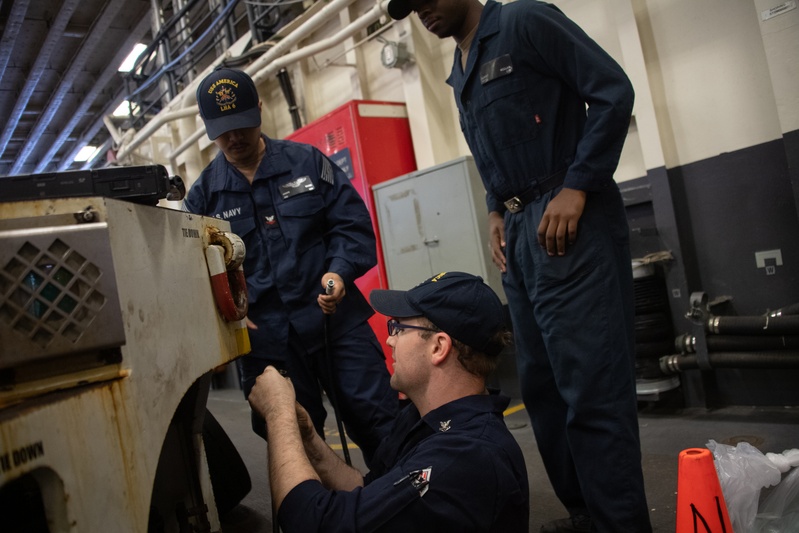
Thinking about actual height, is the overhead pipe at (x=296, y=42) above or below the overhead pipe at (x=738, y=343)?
above

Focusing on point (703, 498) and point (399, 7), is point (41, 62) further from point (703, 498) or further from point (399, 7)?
point (703, 498)

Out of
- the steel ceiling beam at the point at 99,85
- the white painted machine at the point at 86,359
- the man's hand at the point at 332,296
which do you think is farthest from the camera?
the steel ceiling beam at the point at 99,85

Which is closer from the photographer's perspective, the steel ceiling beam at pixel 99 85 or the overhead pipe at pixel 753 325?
the overhead pipe at pixel 753 325

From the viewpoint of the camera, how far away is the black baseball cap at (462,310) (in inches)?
51.0

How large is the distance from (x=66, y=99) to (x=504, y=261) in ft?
27.0

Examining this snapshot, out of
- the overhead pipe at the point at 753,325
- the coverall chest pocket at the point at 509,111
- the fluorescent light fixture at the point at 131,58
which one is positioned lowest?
the overhead pipe at the point at 753,325

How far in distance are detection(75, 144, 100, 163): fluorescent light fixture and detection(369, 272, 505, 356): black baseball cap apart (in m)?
10.3

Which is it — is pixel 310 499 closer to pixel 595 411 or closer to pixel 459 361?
pixel 459 361

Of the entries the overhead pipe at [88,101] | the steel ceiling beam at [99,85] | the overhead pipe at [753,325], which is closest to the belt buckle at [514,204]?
the overhead pipe at [753,325]

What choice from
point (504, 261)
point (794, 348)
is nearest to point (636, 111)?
point (794, 348)

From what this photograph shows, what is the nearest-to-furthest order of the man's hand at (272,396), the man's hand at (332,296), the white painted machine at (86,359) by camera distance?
the white painted machine at (86,359)
the man's hand at (272,396)
the man's hand at (332,296)

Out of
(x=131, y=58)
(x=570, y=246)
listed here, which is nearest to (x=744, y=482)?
(x=570, y=246)

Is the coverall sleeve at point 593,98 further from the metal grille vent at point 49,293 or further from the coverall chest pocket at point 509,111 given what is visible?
the metal grille vent at point 49,293

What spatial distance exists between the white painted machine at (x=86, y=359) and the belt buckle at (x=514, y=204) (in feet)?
3.38
